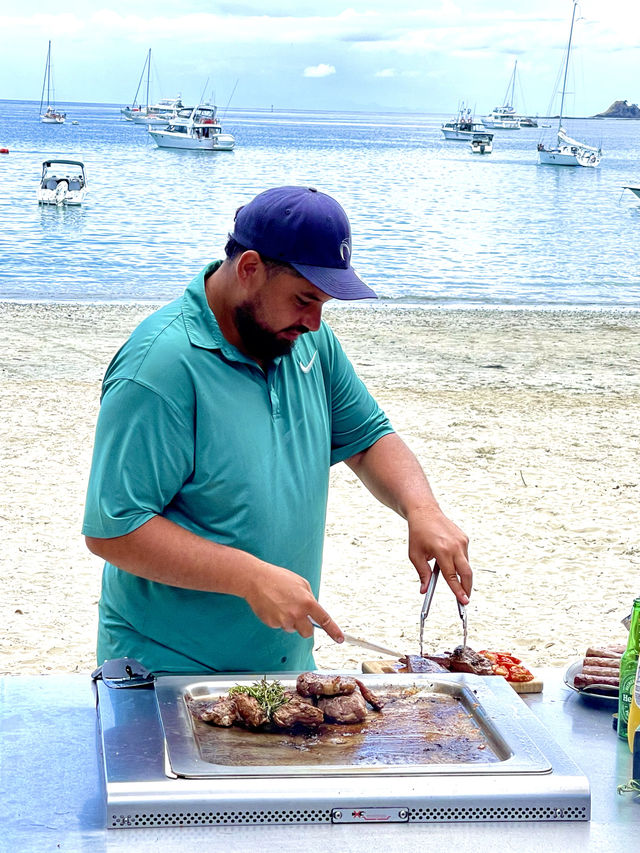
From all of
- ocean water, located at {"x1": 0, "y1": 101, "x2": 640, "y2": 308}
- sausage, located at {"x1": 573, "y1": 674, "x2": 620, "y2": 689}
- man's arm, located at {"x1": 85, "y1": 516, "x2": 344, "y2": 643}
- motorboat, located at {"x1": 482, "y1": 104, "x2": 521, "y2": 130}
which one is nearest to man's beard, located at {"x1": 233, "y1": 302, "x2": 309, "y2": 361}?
man's arm, located at {"x1": 85, "y1": 516, "x2": 344, "y2": 643}

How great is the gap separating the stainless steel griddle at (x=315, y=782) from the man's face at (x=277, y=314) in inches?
30.2

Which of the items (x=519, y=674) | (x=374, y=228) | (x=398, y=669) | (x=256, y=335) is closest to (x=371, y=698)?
(x=398, y=669)

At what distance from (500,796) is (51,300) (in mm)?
17301

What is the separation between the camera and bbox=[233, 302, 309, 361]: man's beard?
2.24 m

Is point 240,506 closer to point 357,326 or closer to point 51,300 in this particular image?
point 357,326

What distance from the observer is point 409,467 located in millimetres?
2686

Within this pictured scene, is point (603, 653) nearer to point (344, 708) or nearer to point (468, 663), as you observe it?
point (468, 663)

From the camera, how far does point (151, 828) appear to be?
1.76 meters

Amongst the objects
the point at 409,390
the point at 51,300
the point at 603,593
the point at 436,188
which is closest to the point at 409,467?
the point at 603,593

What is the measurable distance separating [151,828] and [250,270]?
1069 millimetres

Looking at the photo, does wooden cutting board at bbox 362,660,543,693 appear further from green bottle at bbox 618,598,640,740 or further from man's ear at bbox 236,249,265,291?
man's ear at bbox 236,249,265,291

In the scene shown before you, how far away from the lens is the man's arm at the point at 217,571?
2.07m

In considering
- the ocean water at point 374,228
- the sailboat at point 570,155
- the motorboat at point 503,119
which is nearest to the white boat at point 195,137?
the ocean water at point 374,228

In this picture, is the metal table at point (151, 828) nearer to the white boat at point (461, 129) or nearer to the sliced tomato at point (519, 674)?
the sliced tomato at point (519, 674)
